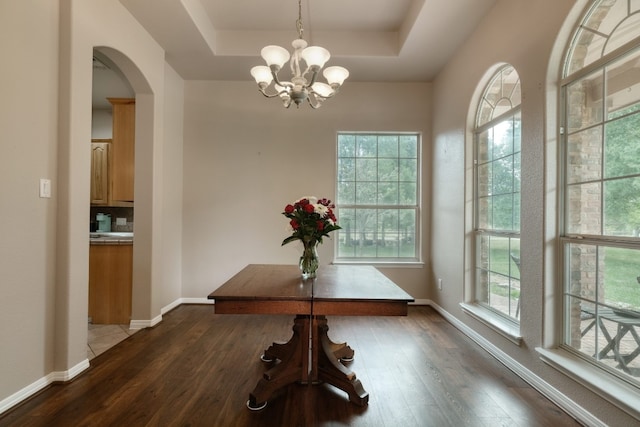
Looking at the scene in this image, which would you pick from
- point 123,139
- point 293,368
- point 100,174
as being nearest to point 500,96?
point 293,368

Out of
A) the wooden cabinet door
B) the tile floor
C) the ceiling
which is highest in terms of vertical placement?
the ceiling

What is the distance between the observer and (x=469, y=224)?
3.25 meters

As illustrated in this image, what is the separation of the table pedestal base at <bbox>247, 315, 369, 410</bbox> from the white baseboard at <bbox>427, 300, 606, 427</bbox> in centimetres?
116

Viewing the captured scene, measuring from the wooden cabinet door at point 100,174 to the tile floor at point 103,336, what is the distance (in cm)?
160

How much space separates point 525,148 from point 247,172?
3.09 m

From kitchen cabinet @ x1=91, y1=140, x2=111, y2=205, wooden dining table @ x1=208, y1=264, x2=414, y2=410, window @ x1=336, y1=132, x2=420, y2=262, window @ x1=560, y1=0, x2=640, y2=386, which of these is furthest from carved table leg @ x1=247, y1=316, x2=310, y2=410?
kitchen cabinet @ x1=91, y1=140, x2=111, y2=205

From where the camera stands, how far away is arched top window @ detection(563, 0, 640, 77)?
5.53ft

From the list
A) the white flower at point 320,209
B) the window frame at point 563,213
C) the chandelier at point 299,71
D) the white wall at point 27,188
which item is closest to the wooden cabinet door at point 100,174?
the white wall at point 27,188

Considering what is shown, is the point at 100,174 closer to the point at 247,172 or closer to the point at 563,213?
the point at 247,172

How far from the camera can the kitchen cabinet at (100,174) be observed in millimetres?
4094

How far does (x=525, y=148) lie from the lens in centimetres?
236

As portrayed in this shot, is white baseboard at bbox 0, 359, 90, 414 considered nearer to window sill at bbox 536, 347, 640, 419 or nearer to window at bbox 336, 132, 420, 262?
window at bbox 336, 132, 420, 262

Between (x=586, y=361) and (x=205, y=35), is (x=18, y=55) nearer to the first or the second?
(x=205, y=35)

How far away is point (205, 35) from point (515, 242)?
350cm
